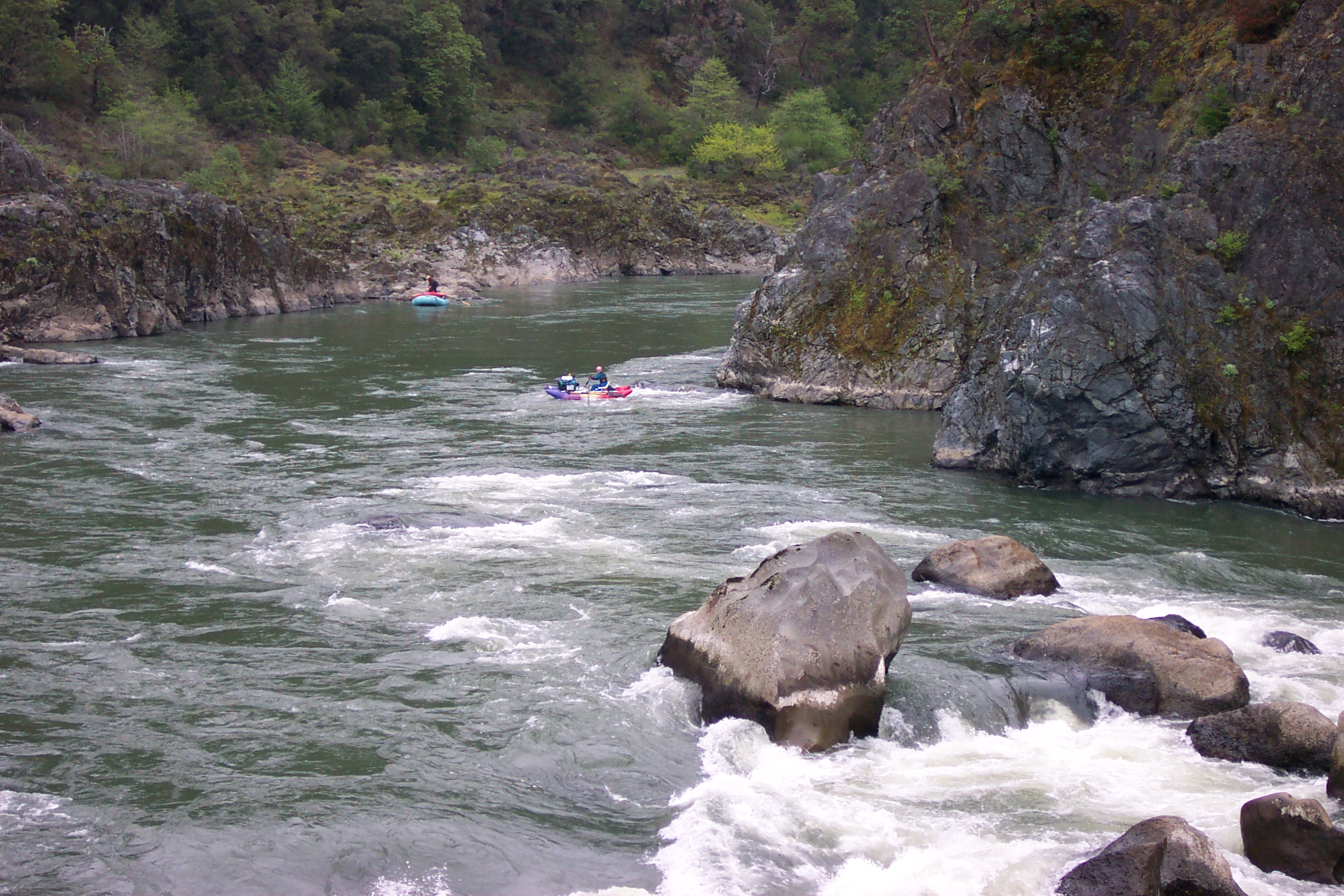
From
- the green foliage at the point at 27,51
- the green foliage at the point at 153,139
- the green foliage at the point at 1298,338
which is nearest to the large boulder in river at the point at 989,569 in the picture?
the green foliage at the point at 1298,338

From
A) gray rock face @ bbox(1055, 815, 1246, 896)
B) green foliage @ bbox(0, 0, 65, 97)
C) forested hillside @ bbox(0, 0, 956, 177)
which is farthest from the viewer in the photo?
forested hillside @ bbox(0, 0, 956, 177)

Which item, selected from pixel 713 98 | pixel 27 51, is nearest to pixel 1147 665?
pixel 27 51

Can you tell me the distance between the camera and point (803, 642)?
13.9 metres

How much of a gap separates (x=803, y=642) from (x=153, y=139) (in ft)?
267

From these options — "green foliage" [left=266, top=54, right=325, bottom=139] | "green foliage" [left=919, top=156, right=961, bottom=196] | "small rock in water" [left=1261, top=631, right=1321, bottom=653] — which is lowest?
"small rock in water" [left=1261, top=631, right=1321, bottom=653]

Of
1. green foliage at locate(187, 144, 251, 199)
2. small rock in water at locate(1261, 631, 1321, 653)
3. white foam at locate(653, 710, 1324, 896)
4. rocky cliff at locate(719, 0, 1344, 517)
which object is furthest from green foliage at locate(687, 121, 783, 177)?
white foam at locate(653, 710, 1324, 896)

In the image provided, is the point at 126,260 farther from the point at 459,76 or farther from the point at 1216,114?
the point at 459,76

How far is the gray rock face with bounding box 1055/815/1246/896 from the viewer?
998 centimetres

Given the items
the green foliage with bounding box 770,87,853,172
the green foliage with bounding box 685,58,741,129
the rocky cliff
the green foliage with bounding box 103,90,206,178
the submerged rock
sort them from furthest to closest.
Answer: the green foliage with bounding box 685,58,741,129, the green foliage with bounding box 770,87,853,172, the green foliage with bounding box 103,90,206,178, the submerged rock, the rocky cliff

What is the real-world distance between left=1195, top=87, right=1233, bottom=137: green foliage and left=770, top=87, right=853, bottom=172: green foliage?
89356 mm

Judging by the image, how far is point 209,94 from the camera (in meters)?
98.9

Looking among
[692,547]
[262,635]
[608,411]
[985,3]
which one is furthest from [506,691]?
[985,3]

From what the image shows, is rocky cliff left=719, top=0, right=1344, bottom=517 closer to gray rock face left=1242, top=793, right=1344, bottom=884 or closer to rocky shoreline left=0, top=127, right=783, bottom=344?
gray rock face left=1242, top=793, right=1344, bottom=884

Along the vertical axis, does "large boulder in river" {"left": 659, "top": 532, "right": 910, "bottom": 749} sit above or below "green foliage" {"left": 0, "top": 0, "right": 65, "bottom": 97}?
below
